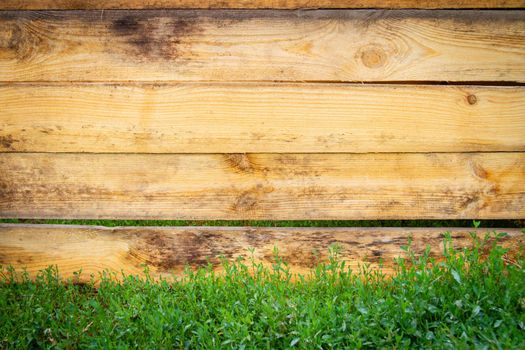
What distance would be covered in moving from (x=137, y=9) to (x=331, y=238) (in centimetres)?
174

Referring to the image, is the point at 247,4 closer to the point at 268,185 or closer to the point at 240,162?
the point at 240,162

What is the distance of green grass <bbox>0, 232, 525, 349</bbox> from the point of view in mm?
2305

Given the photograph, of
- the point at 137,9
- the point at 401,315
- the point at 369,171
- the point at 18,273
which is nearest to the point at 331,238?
the point at 369,171

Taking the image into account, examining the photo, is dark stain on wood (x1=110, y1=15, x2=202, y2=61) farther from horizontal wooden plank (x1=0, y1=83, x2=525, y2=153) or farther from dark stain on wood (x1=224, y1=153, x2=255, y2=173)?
dark stain on wood (x1=224, y1=153, x2=255, y2=173)

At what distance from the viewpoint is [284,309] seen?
98.9 inches

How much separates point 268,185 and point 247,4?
1037 mm

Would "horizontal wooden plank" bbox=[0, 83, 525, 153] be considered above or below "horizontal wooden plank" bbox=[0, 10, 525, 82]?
below

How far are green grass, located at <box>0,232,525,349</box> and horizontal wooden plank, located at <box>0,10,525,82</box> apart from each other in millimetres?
1058

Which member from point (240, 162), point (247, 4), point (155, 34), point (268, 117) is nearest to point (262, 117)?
point (268, 117)

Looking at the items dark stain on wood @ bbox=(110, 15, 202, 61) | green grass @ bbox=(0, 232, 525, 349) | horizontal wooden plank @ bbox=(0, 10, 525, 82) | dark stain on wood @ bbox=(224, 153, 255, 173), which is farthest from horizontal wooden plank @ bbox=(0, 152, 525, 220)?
dark stain on wood @ bbox=(110, 15, 202, 61)

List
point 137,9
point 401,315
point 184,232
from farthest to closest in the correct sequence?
point 184,232
point 137,9
point 401,315

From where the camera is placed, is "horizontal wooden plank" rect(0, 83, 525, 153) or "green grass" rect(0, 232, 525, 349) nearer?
"green grass" rect(0, 232, 525, 349)

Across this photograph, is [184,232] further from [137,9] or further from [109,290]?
[137,9]

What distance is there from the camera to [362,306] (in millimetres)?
2496
